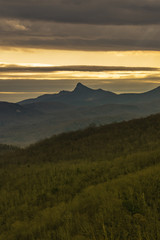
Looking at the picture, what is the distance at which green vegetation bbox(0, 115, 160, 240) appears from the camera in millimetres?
8031

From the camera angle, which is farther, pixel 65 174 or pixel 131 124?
pixel 131 124

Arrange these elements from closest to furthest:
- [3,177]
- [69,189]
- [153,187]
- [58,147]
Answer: [153,187] < [69,189] < [3,177] < [58,147]

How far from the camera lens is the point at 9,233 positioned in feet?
35.9

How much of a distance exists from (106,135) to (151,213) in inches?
1257

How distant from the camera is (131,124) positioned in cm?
4300

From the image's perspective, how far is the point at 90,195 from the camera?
499 inches

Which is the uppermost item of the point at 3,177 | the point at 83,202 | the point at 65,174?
the point at 83,202

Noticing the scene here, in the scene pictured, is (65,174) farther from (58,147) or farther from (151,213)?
(58,147)

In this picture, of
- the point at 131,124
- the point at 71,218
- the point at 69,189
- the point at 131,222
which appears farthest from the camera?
the point at 131,124

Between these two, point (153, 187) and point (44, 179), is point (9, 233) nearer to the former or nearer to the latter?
point (153, 187)

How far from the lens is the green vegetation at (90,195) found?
8.03 m

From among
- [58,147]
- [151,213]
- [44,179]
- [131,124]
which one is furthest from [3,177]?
[131,124]

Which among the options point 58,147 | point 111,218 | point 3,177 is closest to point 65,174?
point 3,177

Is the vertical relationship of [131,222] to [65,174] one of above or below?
above
